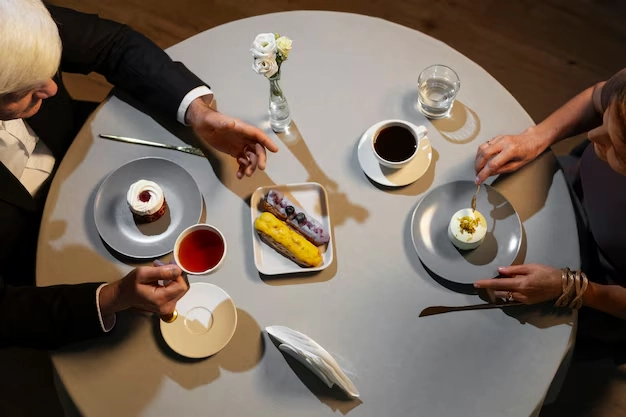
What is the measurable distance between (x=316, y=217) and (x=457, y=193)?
15.4 inches

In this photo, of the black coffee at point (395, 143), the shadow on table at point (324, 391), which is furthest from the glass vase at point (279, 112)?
the shadow on table at point (324, 391)

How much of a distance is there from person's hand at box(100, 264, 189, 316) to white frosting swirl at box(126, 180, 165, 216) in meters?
0.19

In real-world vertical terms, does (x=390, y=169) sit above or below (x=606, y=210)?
below

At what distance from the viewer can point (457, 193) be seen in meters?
1.49

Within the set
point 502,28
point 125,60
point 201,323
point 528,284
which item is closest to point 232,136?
point 125,60

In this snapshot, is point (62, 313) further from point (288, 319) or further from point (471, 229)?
point (471, 229)

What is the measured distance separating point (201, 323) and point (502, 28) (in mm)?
2268

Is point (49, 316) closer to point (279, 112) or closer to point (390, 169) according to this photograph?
point (279, 112)

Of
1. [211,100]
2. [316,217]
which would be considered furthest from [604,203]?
[211,100]

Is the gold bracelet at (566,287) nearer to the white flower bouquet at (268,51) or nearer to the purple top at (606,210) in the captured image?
the purple top at (606,210)

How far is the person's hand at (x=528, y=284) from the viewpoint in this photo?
133 centimetres

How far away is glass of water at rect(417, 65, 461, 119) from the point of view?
1.59 metres

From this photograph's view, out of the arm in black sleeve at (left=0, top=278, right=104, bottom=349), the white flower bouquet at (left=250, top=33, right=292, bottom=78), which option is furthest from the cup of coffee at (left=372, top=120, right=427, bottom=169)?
the arm in black sleeve at (left=0, top=278, right=104, bottom=349)

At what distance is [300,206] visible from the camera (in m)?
1.50
